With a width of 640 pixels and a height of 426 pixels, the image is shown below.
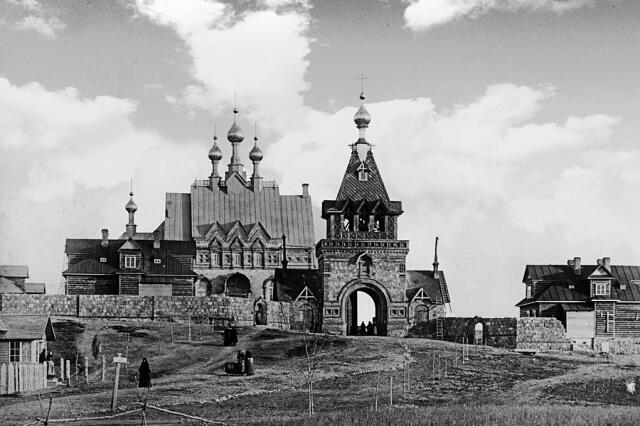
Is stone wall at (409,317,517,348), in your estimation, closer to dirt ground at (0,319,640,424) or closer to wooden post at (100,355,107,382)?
dirt ground at (0,319,640,424)

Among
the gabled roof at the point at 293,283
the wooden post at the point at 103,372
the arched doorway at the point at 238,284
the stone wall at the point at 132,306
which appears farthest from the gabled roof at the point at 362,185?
the wooden post at the point at 103,372

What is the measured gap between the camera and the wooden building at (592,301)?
A: 71.6 meters

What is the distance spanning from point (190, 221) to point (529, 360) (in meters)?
39.6

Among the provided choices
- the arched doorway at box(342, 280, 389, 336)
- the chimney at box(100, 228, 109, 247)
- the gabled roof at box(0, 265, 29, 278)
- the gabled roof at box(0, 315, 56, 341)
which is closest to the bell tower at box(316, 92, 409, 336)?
the arched doorway at box(342, 280, 389, 336)

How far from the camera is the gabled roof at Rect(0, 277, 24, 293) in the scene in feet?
220

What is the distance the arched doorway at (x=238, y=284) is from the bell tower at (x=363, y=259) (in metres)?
14.1

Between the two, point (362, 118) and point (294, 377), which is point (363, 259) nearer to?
point (362, 118)

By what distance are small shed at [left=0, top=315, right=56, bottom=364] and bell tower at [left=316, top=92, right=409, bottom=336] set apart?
87.9 ft

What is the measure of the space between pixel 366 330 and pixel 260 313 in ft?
24.2

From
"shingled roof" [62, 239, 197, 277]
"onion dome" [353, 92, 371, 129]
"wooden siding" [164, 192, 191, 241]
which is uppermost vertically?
"onion dome" [353, 92, 371, 129]

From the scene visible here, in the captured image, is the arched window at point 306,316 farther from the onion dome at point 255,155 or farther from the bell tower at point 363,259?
the onion dome at point 255,155

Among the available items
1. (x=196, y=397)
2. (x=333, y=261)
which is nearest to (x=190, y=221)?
(x=333, y=261)

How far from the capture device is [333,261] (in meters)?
70.4

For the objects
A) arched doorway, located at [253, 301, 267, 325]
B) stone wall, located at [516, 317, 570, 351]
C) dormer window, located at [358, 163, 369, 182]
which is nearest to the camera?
stone wall, located at [516, 317, 570, 351]
